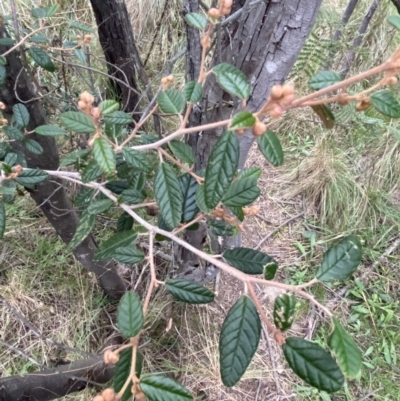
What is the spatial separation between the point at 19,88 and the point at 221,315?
0.97 metres

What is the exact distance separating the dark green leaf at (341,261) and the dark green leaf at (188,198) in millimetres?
214

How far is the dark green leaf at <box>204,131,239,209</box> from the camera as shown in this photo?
41 centimetres

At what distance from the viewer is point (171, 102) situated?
1.82ft

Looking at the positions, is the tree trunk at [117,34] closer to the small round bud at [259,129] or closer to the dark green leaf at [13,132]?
the dark green leaf at [13,132]

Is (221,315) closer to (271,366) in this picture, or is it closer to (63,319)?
(271,366)

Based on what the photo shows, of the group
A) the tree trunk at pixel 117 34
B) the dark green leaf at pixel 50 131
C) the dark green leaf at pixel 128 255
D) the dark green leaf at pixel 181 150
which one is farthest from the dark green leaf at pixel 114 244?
the tree trunk at pixel 117 34

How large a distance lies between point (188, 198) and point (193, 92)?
158 mm

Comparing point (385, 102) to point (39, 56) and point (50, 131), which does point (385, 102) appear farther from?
point (39, 56)

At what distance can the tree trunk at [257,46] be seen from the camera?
693 mm

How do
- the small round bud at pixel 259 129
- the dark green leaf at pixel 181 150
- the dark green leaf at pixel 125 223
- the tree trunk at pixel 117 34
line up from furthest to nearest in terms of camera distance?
1. the tree trunk at pixel 117 34
2. the dark green leaf at pixel 125 223
3. the dark green leaf at pixel 181 150
4. the small round bud at pixel 259 129

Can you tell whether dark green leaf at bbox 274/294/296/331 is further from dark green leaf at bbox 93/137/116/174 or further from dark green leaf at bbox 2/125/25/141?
dark green leaf at bbox 2/125/25/141

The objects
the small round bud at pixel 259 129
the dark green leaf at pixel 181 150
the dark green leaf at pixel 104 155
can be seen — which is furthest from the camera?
the dark green leaf at pixel 181 150

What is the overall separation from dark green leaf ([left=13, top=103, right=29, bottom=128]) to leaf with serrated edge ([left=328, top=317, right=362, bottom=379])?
0.65 meters

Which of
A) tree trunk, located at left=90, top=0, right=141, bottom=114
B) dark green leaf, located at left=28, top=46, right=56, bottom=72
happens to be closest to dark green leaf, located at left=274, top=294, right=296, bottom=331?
dark green leaf, located at left=28, top=46, right=56, bottom=72
